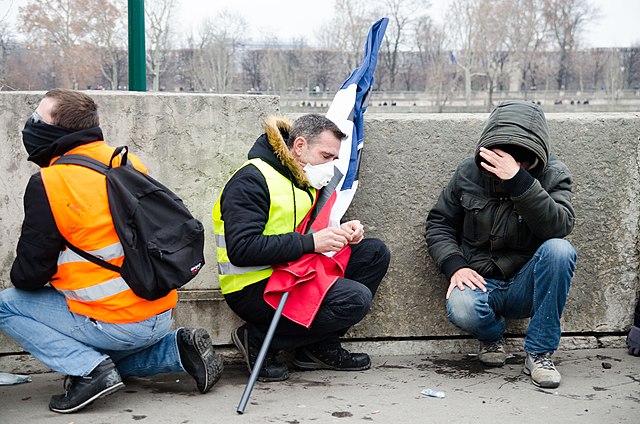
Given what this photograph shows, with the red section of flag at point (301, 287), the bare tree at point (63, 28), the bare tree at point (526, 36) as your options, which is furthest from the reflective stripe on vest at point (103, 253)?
the bare tree at point (526, 36)

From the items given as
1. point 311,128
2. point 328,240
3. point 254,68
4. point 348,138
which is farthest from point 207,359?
point 254,68

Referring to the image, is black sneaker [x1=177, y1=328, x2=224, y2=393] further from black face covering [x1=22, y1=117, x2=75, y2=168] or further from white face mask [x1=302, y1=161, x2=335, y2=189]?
black face covering [x1=22, y1=117, x2=75, y2=168]

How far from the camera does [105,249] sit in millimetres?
3416

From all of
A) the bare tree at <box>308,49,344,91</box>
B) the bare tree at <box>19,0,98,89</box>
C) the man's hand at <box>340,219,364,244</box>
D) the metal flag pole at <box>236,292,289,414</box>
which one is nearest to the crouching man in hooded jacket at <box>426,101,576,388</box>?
the man's hand at <box>340,219,364,244</box>

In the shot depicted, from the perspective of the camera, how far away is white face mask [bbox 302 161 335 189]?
391 cm

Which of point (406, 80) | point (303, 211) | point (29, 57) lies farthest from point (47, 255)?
point (406, 80)

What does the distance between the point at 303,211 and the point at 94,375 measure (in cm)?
116

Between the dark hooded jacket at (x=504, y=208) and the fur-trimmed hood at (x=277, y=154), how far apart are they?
776mm

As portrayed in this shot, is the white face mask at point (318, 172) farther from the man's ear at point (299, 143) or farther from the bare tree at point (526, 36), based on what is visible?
the bare tree at point (526, 36)

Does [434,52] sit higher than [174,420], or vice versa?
[434,52]

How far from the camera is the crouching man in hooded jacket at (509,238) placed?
3879 mm

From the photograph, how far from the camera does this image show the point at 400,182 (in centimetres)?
443

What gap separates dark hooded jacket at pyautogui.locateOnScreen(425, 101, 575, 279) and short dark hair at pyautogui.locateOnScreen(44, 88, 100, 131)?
1741 mm

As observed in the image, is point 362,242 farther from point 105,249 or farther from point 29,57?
point 29,57
